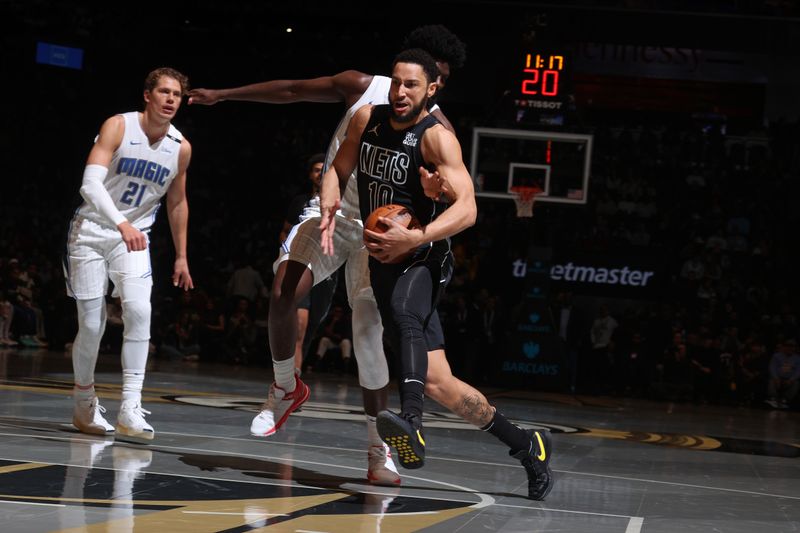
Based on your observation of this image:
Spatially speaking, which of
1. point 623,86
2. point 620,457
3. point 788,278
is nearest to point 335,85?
point 620,457

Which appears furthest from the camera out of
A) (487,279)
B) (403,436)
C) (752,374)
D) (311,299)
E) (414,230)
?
(487,279)

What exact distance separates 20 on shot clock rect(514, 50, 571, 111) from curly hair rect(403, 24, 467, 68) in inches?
374

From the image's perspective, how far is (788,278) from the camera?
17922 mm

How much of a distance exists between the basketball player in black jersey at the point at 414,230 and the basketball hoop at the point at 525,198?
10.2m

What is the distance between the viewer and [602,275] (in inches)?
663

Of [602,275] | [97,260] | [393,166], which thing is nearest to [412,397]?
[393,166]

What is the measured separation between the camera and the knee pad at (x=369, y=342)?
5.05m

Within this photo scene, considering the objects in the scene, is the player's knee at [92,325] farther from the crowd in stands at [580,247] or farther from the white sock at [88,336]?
the crowd in stands at [580,247]

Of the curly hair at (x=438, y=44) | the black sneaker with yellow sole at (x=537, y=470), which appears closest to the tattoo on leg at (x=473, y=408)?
the black sneaker with yellow sole at (x=537, y=470)

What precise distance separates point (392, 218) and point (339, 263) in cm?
114

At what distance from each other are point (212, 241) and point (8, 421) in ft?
46.0

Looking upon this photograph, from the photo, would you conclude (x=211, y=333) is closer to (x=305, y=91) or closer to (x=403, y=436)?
(x=305, y=91)

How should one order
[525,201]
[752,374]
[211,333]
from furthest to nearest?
[211,333]
[525,201]
[752,374]

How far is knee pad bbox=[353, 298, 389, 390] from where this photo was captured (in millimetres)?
5047
